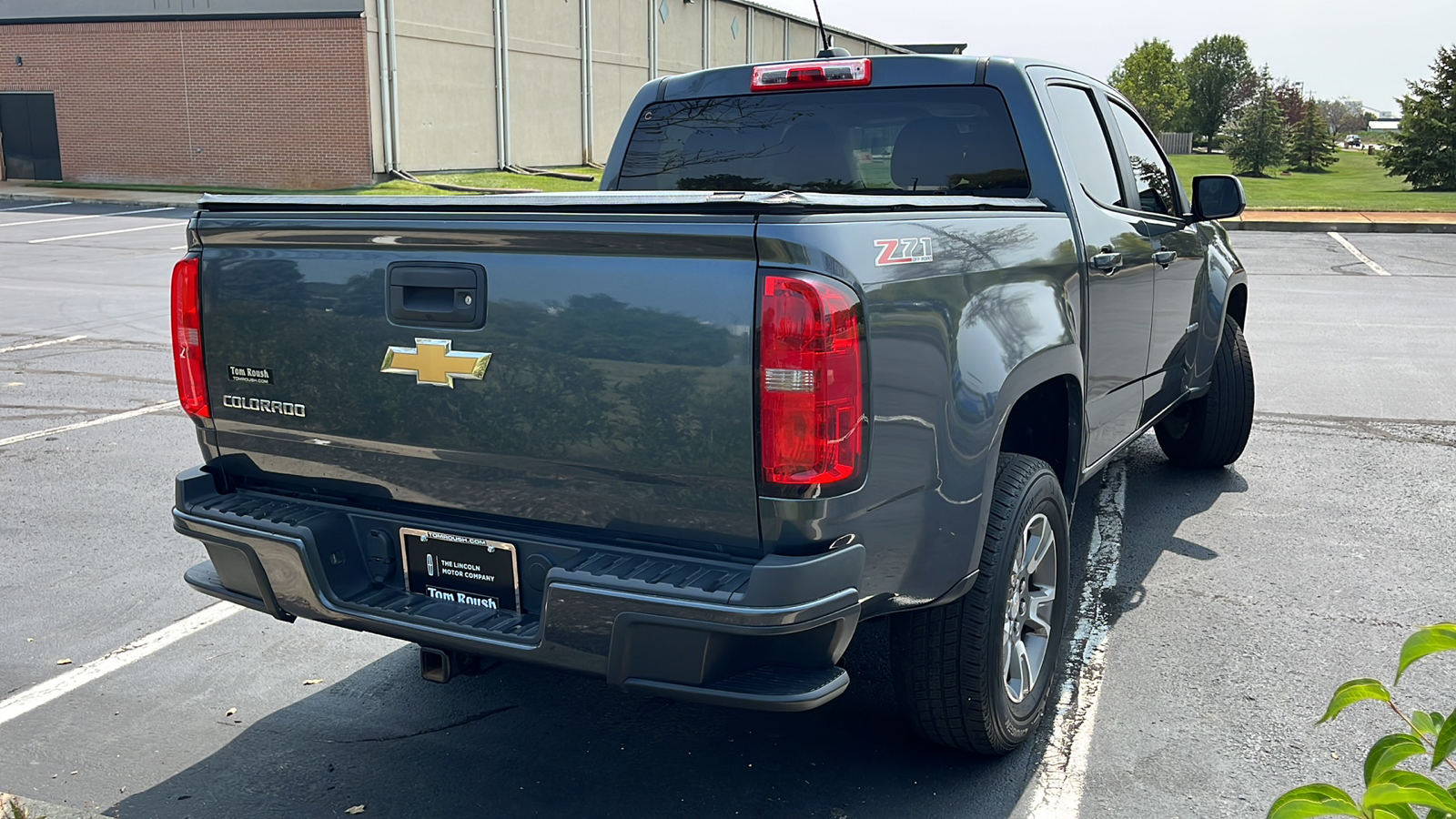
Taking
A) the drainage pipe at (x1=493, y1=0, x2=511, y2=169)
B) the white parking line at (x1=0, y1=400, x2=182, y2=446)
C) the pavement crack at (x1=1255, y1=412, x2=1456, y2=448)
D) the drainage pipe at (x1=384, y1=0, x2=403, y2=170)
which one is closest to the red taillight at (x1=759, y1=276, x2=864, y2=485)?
the white parking line at (x1=0, y1=400, x2=182, y2=446)

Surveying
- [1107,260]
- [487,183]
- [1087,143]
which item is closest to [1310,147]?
[487,183]

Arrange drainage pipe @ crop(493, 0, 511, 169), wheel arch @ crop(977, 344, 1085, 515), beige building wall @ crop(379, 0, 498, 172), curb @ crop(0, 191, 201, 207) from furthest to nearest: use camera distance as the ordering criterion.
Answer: drainage pipe @ crop(493, 0, 511, 169), beige building wall @ crop(379, 0, 498, 172), curb @ crop(0, 191, 201, 207), wheel arch @ crop(977, 344, 1085, 515)

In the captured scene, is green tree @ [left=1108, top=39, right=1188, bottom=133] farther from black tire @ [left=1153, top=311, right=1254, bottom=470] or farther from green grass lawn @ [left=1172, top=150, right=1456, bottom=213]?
black tire @ [left=1153, top=311, right=1254, bottom=470]

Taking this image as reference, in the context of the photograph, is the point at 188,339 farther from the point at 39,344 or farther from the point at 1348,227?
the point at 1348,227

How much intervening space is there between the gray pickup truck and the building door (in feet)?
113

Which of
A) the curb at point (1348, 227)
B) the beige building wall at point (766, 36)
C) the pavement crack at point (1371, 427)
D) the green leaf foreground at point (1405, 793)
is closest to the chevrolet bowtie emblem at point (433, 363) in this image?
the green leaf foreground at point (1405, 793)

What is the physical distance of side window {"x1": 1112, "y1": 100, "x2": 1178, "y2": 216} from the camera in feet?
17.1

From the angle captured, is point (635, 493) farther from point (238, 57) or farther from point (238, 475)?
point (238, 57)

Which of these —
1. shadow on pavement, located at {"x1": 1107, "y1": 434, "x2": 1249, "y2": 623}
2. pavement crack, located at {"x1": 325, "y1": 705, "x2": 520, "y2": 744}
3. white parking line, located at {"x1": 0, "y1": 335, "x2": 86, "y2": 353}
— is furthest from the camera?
white parking line, located at {"x1": 0, "y1": 335, "x2": 86, "y2": 353}

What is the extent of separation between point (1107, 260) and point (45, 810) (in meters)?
3.56

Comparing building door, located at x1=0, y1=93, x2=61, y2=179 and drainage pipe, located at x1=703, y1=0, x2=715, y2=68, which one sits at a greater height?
drainage pipe, located at x1=703, y1=0, x2=715, y2=68

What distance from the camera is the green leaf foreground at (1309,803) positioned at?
1403 mm

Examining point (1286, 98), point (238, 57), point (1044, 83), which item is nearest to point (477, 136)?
point (238, 57)

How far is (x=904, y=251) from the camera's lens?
2865 mm
